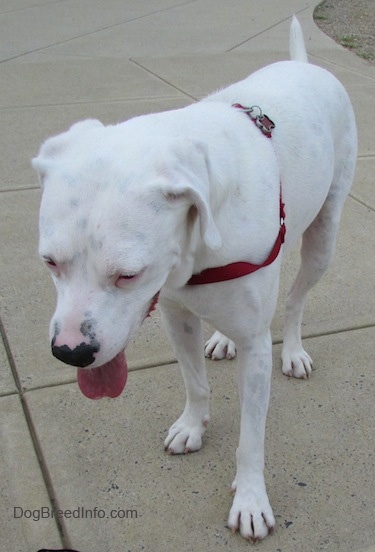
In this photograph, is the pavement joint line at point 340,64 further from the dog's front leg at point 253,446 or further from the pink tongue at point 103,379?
the pink tongue at point 103,379

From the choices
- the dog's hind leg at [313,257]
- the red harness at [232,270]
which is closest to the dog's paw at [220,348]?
the dog's hind leg at [313,257]

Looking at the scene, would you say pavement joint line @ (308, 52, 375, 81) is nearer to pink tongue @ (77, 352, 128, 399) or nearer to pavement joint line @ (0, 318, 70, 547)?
pavement joint line @ (0, 318, 70, 547)

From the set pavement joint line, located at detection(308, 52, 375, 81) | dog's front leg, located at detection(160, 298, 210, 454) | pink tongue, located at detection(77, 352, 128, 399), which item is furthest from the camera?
pavement joint line, located at detection(308, 52, 375, 81)

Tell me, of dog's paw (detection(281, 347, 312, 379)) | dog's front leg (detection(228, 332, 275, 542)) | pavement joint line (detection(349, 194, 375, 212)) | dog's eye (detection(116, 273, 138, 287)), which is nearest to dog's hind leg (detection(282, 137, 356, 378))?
dog's paw (detection(281, 347, 312, 379))

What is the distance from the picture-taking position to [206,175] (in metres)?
2.12

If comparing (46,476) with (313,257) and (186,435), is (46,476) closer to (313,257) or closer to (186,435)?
(186,435)

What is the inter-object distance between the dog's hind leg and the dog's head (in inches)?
53.0

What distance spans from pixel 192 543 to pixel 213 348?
3.96ft

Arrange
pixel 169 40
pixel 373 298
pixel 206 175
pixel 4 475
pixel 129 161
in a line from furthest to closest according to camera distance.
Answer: pixel 169 40 < pixel 373 298 < pixel 4 475 < pixel 206 175 < pixel 129 161

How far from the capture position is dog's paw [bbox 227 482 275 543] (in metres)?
2.59

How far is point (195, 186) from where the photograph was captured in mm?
1999

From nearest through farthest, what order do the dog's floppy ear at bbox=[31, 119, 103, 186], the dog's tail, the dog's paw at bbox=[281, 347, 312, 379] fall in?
the dog's floppy ear at bbox=[31, 119, 103, 186] → the dog's paw at bbox=[281, 347, 312, 379] → the dog's tail

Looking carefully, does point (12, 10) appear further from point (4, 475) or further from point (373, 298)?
point (4, 475)

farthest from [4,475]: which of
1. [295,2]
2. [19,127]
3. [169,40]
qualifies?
[295,2]
